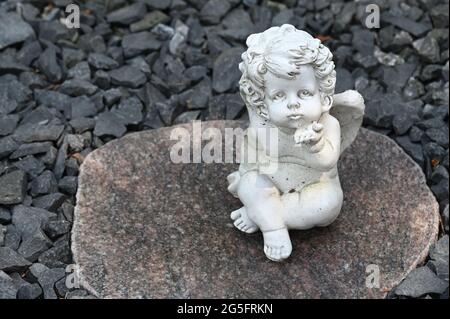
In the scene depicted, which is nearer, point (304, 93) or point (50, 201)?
point (304, 93)

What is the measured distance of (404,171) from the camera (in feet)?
13.6

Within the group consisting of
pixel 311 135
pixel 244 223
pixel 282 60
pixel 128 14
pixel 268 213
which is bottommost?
pixel 128 14

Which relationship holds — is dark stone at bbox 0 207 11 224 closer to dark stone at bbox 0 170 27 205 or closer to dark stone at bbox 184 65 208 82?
dark stone at bbox 0 170 27 205

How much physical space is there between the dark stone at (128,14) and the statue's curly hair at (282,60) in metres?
1.73

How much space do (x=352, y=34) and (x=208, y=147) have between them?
1.24 metres

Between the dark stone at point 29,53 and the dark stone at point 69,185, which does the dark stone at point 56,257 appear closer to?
the dark stone at point 69,185

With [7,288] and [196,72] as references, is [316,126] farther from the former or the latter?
[196,72]

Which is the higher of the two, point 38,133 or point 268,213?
point 268,213

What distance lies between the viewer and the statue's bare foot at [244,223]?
12.5 feet

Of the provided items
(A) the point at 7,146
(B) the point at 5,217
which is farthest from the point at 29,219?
(A) the point at 7,146

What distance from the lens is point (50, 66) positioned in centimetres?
478

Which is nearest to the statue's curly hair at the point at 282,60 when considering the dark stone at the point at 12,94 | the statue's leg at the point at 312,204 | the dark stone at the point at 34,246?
the statue's leg at the point at 312,204

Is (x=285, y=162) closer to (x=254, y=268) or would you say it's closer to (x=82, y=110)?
(x=254, y=268)

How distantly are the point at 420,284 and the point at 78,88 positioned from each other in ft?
6.43
